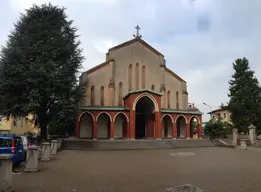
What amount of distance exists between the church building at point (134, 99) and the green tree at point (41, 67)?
704cm

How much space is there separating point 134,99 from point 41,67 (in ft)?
43.5

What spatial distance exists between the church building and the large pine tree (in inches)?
313

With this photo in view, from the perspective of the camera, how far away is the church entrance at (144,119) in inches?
1350

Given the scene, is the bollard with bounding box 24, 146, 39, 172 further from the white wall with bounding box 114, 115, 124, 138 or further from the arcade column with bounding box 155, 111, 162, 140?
the white wall with bounding box 114, 115, 124, 138

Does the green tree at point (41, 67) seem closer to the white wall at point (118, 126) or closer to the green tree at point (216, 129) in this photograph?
the white wall at point (118, 126)

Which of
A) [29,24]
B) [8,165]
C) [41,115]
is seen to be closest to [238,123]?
[41,115]

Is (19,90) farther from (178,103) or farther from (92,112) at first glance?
(178,103)

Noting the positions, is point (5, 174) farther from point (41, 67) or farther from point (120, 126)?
point (120, 126)

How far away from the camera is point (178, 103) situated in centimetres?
3866

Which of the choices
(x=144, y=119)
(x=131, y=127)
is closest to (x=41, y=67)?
(x=131, y=127)

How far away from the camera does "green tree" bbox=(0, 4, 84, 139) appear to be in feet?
72.0

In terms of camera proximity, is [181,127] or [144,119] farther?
[181,127]

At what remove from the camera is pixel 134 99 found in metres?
31.8

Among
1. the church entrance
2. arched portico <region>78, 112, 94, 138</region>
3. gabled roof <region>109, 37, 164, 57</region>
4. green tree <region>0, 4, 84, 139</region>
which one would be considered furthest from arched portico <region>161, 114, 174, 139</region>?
green tree <region>0, 4, 84, 139</region>
